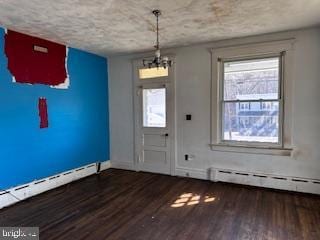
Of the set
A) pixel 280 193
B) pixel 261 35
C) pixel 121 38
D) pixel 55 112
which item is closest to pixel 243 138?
pixel 280 193

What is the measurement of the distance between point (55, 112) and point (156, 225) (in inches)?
109

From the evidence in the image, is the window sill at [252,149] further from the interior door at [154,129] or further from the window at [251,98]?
the interior door at [154,129]

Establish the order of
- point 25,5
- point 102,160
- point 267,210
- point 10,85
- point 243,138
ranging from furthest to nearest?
point 102,160
point 243,138
point 10,85
point 267,210
point 25,5

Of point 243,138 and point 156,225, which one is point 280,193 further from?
point 156,225

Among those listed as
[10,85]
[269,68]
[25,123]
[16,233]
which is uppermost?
[269,68]

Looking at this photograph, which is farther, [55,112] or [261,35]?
[55,112]

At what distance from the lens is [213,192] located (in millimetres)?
3799

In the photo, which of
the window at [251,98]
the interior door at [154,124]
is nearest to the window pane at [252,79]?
the window at [251,98]

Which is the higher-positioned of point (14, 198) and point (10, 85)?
point (10, 85)

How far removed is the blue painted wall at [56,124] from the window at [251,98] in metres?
2.79

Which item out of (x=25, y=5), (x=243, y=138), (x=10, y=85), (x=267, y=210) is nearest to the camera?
(x=25, y=5)

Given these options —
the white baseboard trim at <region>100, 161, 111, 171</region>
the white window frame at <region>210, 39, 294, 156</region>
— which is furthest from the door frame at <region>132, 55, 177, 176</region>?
the white window frame at <region>210, 39, 294, 156</region>

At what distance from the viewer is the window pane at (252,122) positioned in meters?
3.90

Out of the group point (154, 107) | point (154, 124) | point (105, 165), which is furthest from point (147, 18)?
point (105, 165)
